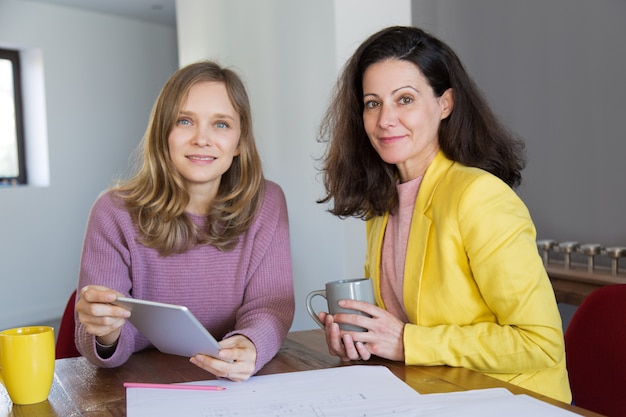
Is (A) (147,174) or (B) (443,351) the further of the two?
(A) (147,174)

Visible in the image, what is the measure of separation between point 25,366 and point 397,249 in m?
0.72

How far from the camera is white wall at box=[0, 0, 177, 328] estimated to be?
212 inches

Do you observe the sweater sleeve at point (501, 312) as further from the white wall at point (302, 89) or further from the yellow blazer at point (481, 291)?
the white wall at point (302, 89)

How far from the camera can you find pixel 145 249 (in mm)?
1413

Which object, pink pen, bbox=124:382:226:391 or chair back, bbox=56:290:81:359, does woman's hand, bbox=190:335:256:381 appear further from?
chair back, bbox=56:290:81:359

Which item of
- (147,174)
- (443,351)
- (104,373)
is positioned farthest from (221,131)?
(443,351)

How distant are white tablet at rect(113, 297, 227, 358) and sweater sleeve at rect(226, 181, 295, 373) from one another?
0.65 feet

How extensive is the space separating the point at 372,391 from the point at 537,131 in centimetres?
200

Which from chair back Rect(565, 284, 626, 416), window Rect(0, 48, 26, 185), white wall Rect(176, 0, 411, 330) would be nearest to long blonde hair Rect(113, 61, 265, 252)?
chair back Rect(565, 284, 626, 416)

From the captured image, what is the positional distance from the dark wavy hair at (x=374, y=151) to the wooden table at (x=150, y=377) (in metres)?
0.36

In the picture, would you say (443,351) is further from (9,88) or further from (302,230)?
(9,88)

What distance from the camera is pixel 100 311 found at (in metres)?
1.08

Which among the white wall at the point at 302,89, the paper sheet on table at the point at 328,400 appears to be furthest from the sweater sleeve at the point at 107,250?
the white wall at the point at 302,89

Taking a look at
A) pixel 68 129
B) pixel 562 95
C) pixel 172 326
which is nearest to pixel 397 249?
pixel 172 326
